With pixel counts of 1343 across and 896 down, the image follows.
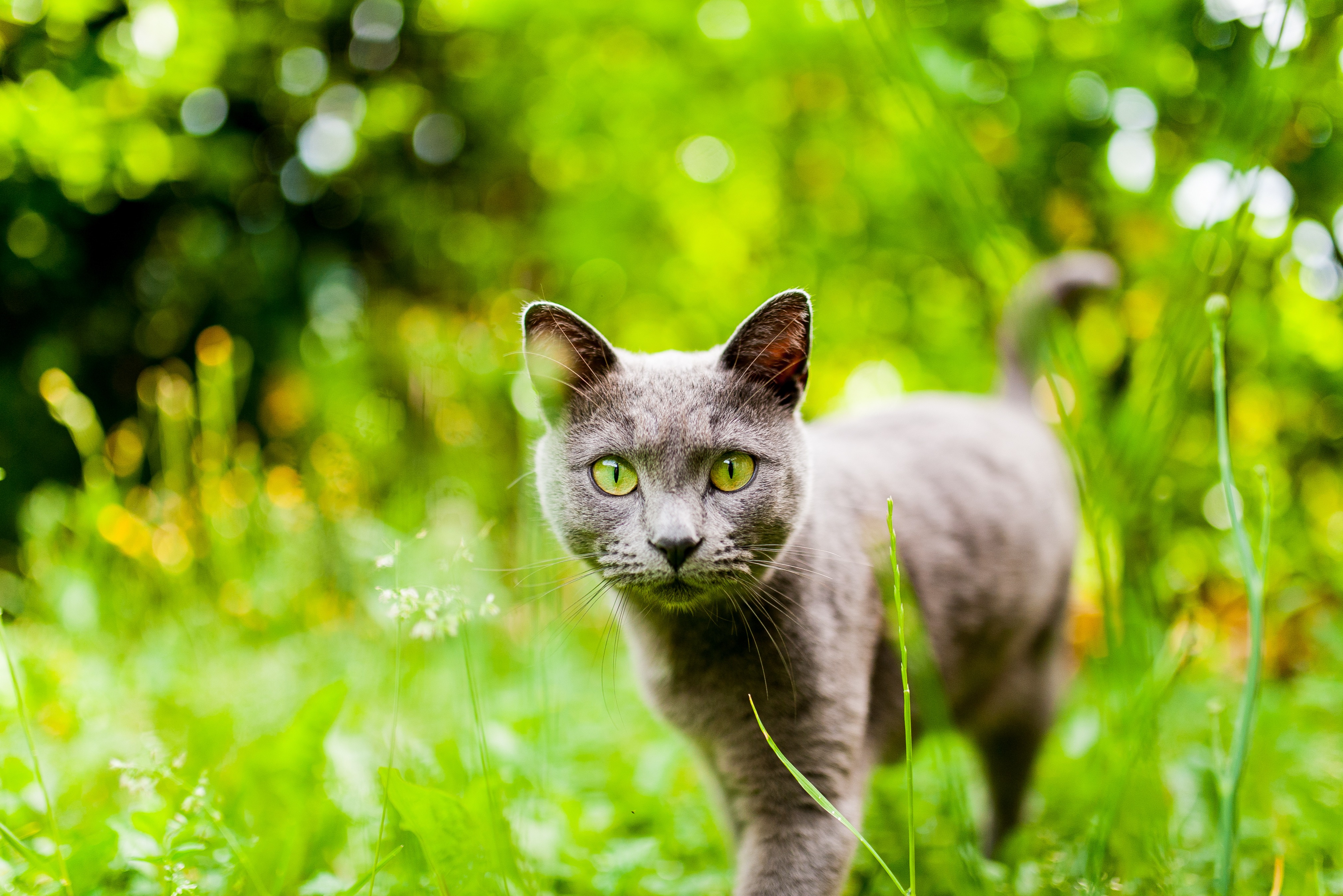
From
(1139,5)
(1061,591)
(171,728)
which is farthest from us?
(1139,5)

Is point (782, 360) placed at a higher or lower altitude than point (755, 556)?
higher

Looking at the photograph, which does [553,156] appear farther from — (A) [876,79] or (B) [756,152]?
(A) [876,79]

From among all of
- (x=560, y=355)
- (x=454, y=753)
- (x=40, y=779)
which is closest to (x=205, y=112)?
(x=560, y=355)

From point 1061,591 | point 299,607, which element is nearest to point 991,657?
point 1061,591

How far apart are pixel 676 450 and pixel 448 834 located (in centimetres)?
63

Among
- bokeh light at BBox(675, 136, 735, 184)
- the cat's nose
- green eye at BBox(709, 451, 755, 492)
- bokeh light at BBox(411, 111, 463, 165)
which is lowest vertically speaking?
the cat's nose

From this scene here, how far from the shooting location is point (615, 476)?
49.3 inches

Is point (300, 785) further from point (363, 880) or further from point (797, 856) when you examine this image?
point (797, 856)

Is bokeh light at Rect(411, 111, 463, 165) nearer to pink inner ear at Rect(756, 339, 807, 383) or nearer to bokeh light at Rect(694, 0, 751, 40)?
bokeh light at Rect(694, 0, 751, 40)

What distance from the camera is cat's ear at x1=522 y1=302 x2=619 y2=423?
48.0 inches

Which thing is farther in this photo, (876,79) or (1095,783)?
(876,79)

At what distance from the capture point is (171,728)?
74.4 inches

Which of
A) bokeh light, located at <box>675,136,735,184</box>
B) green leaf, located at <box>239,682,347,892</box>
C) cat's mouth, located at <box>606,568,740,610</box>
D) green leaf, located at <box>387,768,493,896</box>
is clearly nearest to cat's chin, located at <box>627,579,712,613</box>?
cat's mouth, located at <box>606,568,740,610</box>

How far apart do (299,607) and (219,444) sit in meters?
0.65
